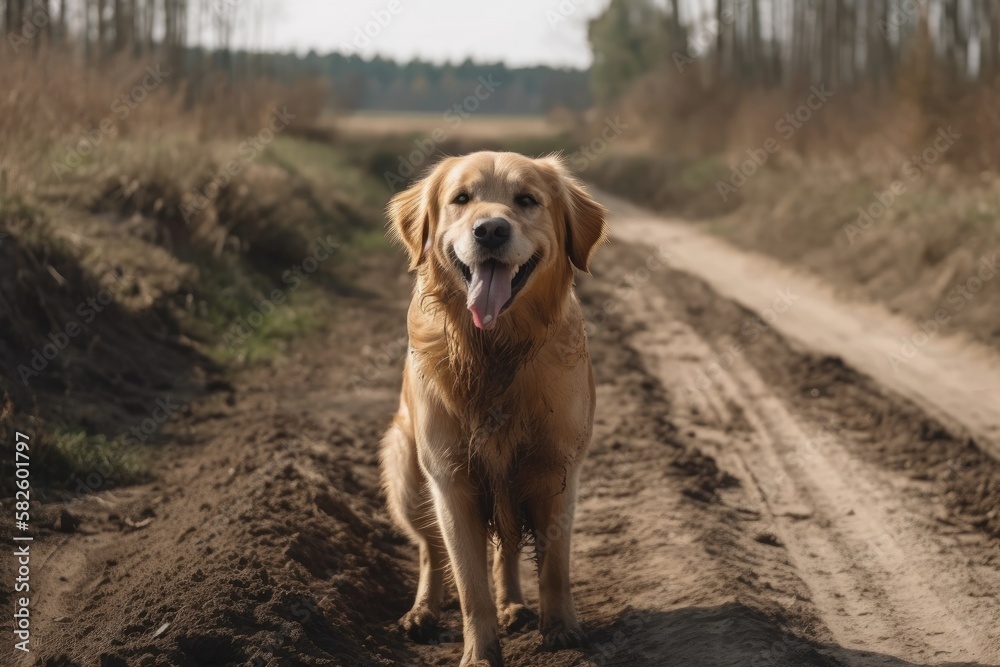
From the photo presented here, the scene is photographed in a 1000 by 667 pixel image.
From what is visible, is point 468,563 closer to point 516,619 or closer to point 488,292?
point 516,619

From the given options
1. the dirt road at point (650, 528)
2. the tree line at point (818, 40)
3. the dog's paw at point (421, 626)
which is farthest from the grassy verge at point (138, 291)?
the tree line at point (818, 40)

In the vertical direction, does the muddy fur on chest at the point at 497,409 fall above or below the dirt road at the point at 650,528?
above

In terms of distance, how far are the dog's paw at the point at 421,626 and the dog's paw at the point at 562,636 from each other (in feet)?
1.95

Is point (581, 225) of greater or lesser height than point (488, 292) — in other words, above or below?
above

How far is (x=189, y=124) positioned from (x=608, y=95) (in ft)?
161

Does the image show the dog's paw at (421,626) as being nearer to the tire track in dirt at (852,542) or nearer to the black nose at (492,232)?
the tire track in dirt at (852,542)

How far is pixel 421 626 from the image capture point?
4734 mm

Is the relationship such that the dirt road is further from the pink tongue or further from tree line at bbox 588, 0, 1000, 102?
tree line at bbox 588, 0, 1000, 102

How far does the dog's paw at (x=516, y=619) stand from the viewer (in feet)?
15.3

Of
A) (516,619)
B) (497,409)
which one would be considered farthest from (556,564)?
(497,409)

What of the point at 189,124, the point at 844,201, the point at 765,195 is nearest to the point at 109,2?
the point at 189,124

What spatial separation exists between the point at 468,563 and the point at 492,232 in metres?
1.32

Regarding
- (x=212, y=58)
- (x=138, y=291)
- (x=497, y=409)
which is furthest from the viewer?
(x=212, y=58)

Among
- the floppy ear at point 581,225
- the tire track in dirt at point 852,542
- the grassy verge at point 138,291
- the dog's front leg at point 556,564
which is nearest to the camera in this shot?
the tire track in dirt at point 852,542
